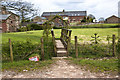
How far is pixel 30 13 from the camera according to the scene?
410 inches

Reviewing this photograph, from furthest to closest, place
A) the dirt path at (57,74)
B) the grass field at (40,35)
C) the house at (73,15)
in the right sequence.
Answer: the grass field at (40,35) < the house at (73,15) < the dirt path at (57,74)

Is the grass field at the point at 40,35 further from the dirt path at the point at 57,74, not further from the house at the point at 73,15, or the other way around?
the dirt path at the point at 57,74

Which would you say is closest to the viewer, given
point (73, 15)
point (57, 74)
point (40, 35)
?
point (57, 74)

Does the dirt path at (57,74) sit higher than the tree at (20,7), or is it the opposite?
the tree at (20,7)

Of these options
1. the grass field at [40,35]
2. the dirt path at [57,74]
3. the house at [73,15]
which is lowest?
the dirt path at [57,74]

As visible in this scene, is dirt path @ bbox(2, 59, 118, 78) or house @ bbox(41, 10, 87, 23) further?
house @ bbox(41, 10, 87, 23)

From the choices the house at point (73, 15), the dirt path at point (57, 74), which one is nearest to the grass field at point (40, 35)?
the house at point (73, 15)

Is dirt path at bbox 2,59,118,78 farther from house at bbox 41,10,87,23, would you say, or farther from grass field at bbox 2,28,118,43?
grass field at bbox 2,28,118,43

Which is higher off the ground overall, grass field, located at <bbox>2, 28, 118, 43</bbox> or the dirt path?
grass field, located at <bbox>2, 28, 118, 43</bbox>

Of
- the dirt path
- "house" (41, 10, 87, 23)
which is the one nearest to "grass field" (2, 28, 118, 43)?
"house" (41, 10, 87, 23)

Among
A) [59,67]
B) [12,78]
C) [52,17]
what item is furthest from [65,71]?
[52,17]

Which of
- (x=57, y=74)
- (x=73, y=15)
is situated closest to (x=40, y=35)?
(x=73, y=15)

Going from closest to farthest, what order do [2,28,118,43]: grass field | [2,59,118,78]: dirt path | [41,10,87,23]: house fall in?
[2,59,118,78]: dirt path
[41,10,87,23]: house
[2,28,118,43]: grass field

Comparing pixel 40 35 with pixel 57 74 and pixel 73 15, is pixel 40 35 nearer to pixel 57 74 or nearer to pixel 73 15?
pixel 73 15
